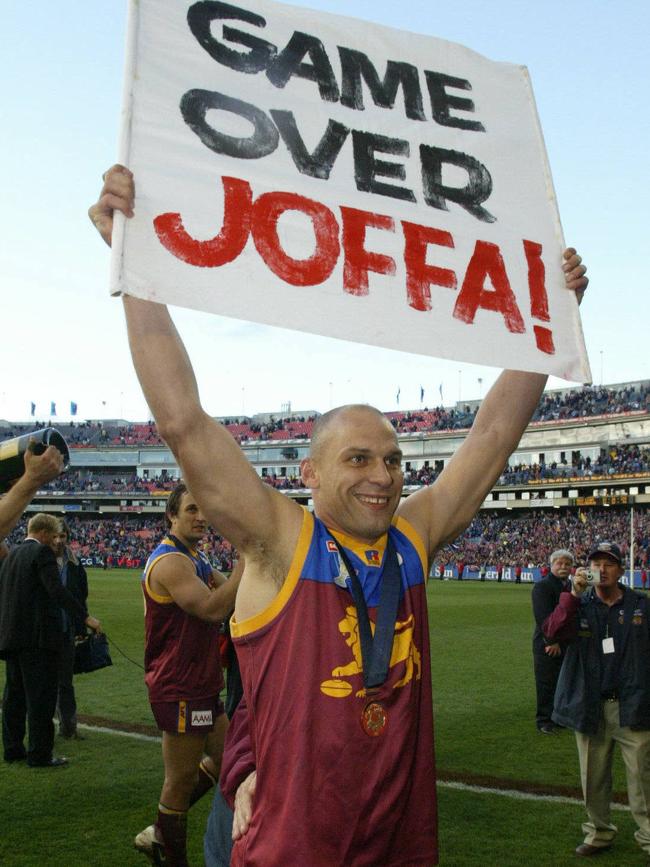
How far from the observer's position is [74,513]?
3588 inches

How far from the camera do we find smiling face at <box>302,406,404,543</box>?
2.66m

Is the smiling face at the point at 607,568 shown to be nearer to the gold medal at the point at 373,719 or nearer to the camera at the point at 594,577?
the camera at the point at 594,577

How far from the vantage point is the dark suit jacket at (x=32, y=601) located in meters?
8.12

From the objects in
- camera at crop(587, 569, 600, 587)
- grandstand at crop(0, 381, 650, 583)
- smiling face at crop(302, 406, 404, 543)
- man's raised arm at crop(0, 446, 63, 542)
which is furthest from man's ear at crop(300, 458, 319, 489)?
grandstand at crop(0, 381, 650, 583)

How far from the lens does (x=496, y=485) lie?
76.9 metres

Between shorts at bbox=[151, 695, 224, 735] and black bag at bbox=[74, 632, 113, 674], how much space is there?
13.6ft

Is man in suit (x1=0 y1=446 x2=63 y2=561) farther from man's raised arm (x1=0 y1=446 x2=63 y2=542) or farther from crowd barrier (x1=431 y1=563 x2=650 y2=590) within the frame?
crowd barrier (x1=431 y1=563 x2=650 y2=590)

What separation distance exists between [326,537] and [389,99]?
62.9 inches

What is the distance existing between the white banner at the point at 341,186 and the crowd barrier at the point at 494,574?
144 feet

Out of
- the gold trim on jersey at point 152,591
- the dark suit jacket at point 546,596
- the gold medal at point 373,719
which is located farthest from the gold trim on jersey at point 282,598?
the dark suit jacket at point 546,596

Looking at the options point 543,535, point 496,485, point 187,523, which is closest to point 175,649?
point 187,523

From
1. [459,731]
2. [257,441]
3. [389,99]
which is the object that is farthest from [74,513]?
[389,99]

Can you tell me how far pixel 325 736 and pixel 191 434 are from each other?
93 cm

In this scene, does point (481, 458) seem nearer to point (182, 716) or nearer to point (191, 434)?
point (191, 434)
